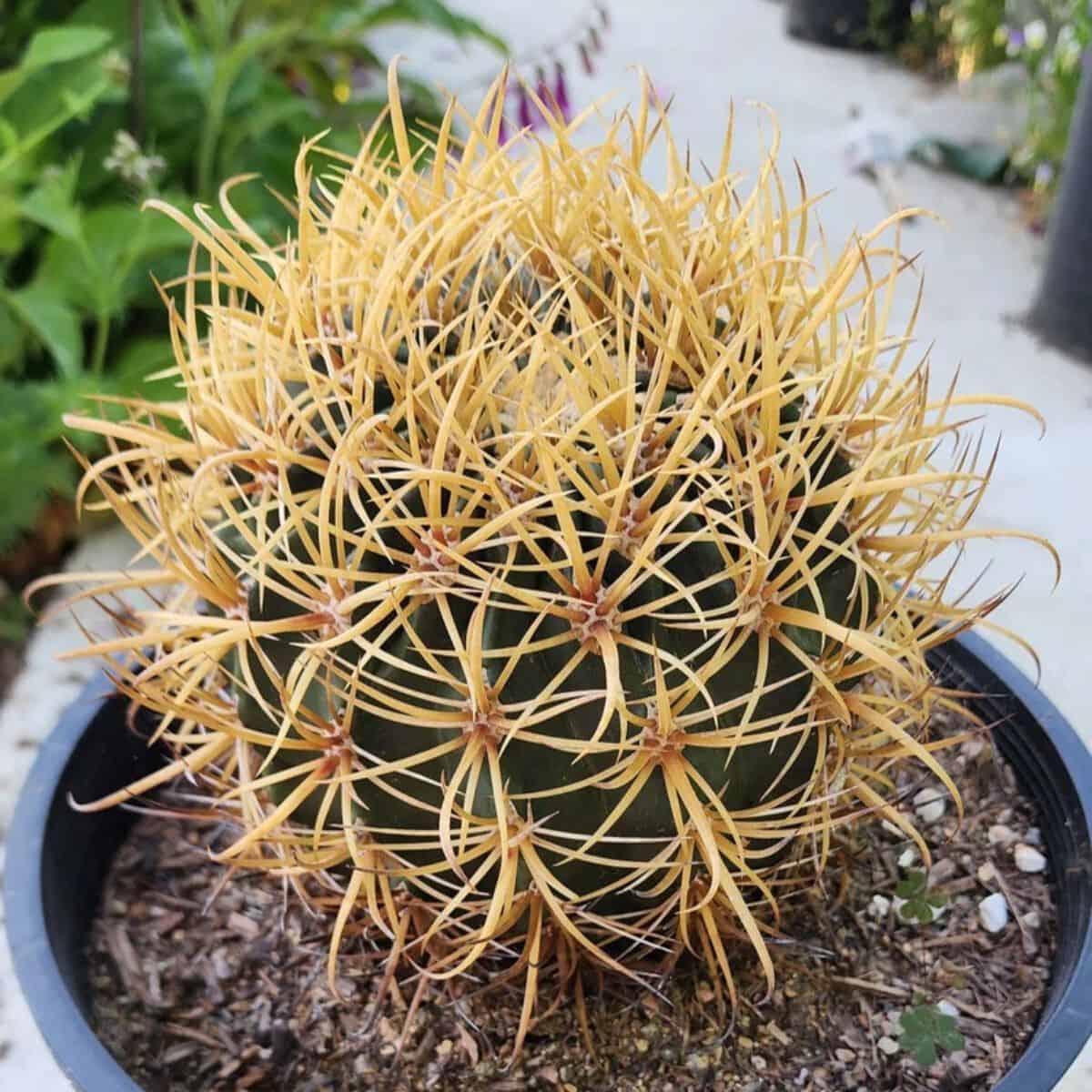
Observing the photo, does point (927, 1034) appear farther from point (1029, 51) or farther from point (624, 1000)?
point (1029, 51)

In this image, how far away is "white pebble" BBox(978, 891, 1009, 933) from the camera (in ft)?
2.06

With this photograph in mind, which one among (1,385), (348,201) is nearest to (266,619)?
(348,201)

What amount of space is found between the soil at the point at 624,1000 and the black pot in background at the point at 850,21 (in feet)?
6.75

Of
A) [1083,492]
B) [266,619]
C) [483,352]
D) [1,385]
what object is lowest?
[1083,492]

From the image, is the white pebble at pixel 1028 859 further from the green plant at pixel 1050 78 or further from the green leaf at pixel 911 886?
the green plant at pixel 1050 78

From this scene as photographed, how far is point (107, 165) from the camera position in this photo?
3.04 feet

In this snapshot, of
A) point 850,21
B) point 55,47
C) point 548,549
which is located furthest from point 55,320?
point 850,21

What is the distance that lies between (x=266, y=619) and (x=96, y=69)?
827 millimetres

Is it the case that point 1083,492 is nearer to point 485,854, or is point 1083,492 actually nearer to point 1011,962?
point 1011,962

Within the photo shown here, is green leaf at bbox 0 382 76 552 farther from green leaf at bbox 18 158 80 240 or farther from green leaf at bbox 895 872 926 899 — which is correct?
green leaf at bbox 895 872 926 899

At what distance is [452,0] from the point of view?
8.65 ft

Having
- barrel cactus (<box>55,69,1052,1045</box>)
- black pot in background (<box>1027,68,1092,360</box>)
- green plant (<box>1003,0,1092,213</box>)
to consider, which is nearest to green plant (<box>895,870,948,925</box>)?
barrel cactus (<box>55,69,1052,1045</box>)

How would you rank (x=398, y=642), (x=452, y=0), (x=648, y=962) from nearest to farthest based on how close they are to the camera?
(x=398, y=642) → (x=648, y=962) → (x=452, y=0)

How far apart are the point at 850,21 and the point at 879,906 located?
2175 millimetres
